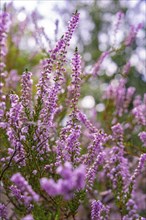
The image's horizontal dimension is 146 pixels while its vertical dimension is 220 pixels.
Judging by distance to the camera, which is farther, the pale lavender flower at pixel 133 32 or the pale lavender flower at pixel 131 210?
the pale lavender flower at pixel 133 32

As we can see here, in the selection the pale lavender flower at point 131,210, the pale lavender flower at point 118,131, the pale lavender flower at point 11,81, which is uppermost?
the pale lavender flower at point 11,81

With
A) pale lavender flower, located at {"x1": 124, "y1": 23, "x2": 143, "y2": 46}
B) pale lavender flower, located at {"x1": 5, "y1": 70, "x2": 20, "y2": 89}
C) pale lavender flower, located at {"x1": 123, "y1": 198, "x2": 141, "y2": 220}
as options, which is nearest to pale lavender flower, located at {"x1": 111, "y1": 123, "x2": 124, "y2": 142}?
pale lavender flower, located at {"x1": 123, "y1": 198, "x2": 141, "y2": 220}

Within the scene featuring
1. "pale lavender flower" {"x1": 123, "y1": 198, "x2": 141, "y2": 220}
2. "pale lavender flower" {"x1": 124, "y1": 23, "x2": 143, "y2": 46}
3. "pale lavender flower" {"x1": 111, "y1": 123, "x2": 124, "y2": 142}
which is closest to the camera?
"pale lavender flower" {"x1": 123, "y1": 198, "x2": 141, "y2": 220}

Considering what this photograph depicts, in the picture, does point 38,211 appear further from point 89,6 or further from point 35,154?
point 89,6

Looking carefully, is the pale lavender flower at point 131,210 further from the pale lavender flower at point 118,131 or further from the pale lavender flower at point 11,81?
the pale lavender flower at point 11,81

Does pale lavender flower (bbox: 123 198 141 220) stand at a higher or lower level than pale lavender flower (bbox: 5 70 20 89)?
lower

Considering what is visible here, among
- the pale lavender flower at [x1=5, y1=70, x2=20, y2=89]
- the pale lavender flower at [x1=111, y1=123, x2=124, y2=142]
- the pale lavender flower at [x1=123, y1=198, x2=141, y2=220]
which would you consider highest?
the pale lavender flower at [x1=5, y1=70, x2=20, y2=89]

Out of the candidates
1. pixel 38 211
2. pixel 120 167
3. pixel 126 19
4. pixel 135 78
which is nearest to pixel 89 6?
pixel 126 19

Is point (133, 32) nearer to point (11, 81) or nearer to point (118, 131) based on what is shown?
point (11, 81)

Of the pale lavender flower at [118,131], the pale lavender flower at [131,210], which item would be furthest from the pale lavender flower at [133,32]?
the pale lavender flower at [131,210]

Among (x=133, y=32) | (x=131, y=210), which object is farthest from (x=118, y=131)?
(x=133, y=32)

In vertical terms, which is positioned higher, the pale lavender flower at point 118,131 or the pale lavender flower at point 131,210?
the pale lavender flower at point 118,131

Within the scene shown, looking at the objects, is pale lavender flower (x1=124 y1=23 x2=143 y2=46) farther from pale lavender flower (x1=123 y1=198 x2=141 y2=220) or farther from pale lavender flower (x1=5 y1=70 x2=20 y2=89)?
pale lavender flower (x1=123 y1=198 x2=141 y2=220)
